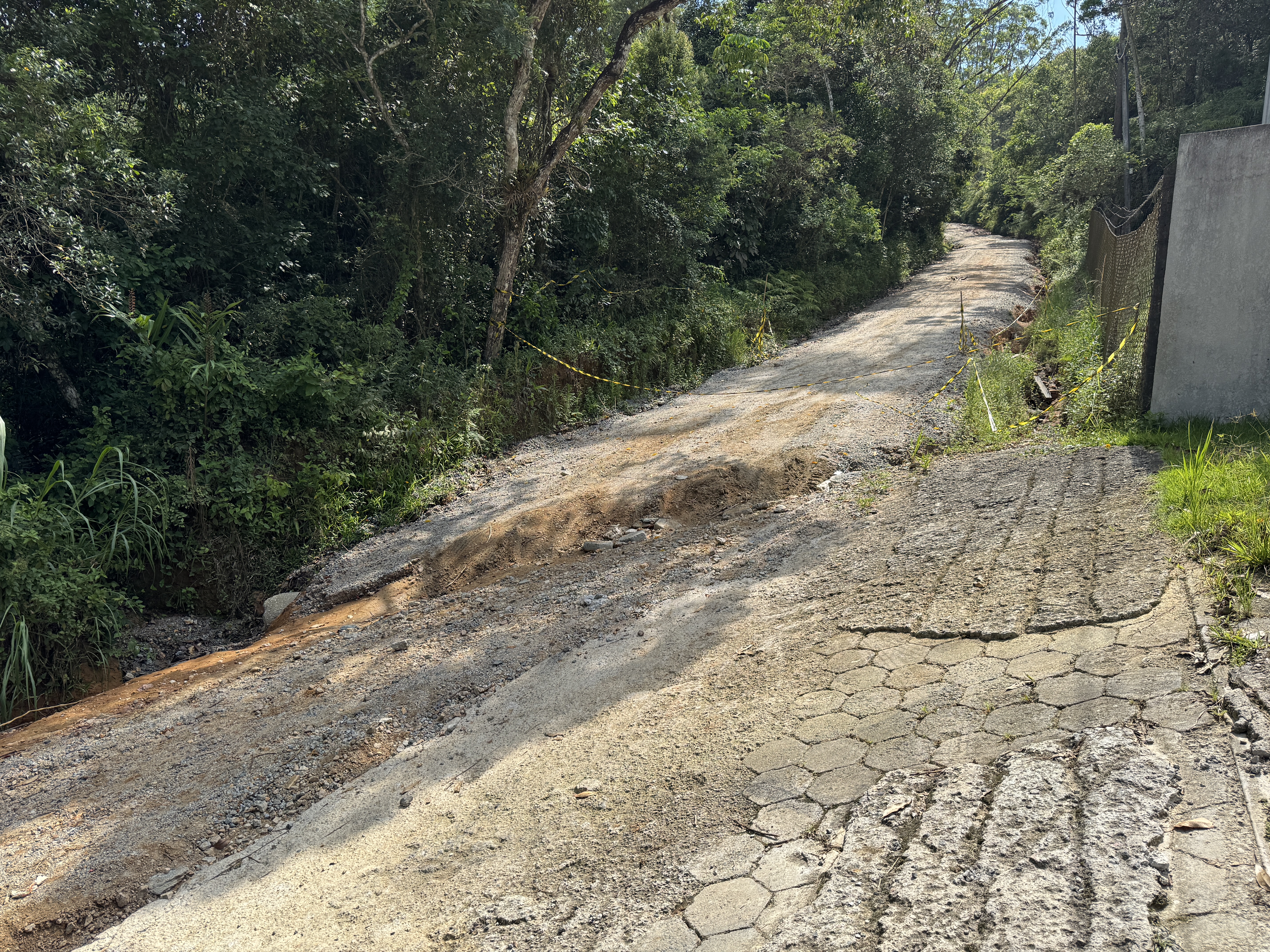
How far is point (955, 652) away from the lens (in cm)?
380

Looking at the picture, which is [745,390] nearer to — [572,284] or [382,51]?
[572,284]

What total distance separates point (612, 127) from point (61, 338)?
24.9 feet

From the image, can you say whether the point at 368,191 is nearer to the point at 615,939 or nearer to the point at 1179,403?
the point at 1179,403

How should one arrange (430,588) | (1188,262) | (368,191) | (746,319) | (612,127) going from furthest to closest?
(746,319), (612,127), (368,191), (430,588), (1188,262)

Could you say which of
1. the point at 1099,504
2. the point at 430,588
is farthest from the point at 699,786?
the point at 430,588

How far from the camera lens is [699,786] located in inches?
131

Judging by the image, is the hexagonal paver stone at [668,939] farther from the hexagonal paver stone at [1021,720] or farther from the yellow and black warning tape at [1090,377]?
the yellow and black warning tape at [1090,377]

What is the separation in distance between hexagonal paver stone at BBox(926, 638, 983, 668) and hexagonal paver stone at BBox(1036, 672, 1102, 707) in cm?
41

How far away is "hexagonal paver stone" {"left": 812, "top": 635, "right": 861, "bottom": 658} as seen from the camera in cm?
412

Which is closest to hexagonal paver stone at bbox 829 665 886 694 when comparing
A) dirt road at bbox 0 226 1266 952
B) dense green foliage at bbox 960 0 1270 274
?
dirt road at bbox 0 226 1266 952

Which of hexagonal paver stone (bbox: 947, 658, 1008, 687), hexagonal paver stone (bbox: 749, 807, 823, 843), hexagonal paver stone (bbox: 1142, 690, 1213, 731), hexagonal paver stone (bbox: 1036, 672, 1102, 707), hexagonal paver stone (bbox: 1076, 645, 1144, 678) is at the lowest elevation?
hexagonal paver stone (bbox: 749, 807, 823, 843)

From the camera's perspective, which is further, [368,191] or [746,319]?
[746,319]

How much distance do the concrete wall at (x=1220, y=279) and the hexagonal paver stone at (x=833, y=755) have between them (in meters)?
4.82

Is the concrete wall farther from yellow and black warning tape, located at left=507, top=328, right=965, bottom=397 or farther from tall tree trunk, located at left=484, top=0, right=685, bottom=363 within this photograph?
tall tree trunk, located at left=484, top=0, right=685, bottom=363
